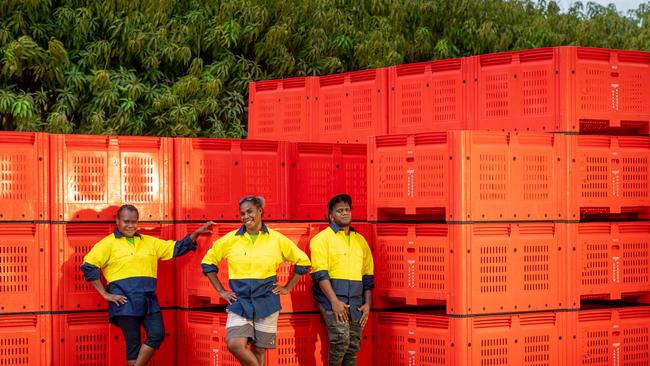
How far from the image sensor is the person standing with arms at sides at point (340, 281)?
12125 mm

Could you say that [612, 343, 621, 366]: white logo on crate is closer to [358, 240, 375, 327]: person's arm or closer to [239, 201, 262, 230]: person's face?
[358, 240, 375, 327]: person's arm

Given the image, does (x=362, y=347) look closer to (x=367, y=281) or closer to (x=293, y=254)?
(x=367, y=281)

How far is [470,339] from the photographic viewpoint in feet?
39.0

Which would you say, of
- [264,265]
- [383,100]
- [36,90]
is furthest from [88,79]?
[264,265]

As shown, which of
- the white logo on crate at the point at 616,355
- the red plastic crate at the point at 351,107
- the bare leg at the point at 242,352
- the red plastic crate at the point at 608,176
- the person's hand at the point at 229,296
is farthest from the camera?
the red plastic crate at the point at 351,107

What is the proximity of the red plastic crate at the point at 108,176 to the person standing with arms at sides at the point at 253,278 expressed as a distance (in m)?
1.34

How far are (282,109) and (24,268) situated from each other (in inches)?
181

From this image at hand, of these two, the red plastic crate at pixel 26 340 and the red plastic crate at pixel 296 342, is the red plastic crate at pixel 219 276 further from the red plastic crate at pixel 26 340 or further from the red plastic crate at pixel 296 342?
the red plastic crate at pixel 26 340

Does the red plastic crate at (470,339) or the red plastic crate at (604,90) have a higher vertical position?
the red plastic crate at (604,90)

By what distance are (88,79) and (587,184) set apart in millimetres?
9842

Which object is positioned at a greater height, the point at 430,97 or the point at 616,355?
the point at 430,97

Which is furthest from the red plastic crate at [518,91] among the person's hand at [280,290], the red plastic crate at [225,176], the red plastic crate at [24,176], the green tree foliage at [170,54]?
the green tree foliage at [170,54]

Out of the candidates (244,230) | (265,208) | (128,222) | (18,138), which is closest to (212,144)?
(265,208)

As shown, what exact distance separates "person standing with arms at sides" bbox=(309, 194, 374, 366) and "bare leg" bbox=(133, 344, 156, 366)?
172 cm
